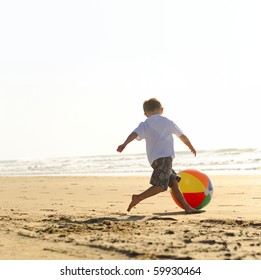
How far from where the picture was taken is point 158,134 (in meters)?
7.93

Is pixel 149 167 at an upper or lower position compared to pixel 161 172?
upper

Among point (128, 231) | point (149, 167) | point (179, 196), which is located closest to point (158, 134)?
point (179, 196)

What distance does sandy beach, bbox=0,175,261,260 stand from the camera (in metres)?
4.86

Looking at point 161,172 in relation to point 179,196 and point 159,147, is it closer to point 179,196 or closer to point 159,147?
point 159,147

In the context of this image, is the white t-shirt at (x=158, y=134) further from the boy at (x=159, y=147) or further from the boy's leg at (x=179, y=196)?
the boy's leg at (x=179, y=196)

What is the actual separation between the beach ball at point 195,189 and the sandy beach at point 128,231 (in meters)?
0.22

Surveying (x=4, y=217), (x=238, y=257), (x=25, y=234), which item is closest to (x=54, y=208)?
(x=4, y=217)

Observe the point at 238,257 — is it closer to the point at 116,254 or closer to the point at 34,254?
the point at 116,254

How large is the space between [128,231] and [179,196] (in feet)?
7.28

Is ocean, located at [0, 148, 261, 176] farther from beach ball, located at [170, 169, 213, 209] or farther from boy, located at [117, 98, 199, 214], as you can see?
boy, located at [117, 98, 199, 214]

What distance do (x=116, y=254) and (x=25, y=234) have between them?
154cm

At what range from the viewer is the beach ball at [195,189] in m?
8.23

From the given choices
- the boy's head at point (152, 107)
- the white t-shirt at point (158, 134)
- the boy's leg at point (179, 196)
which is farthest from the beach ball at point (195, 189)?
the boy's head at point (152, 107)

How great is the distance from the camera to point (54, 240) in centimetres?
556
